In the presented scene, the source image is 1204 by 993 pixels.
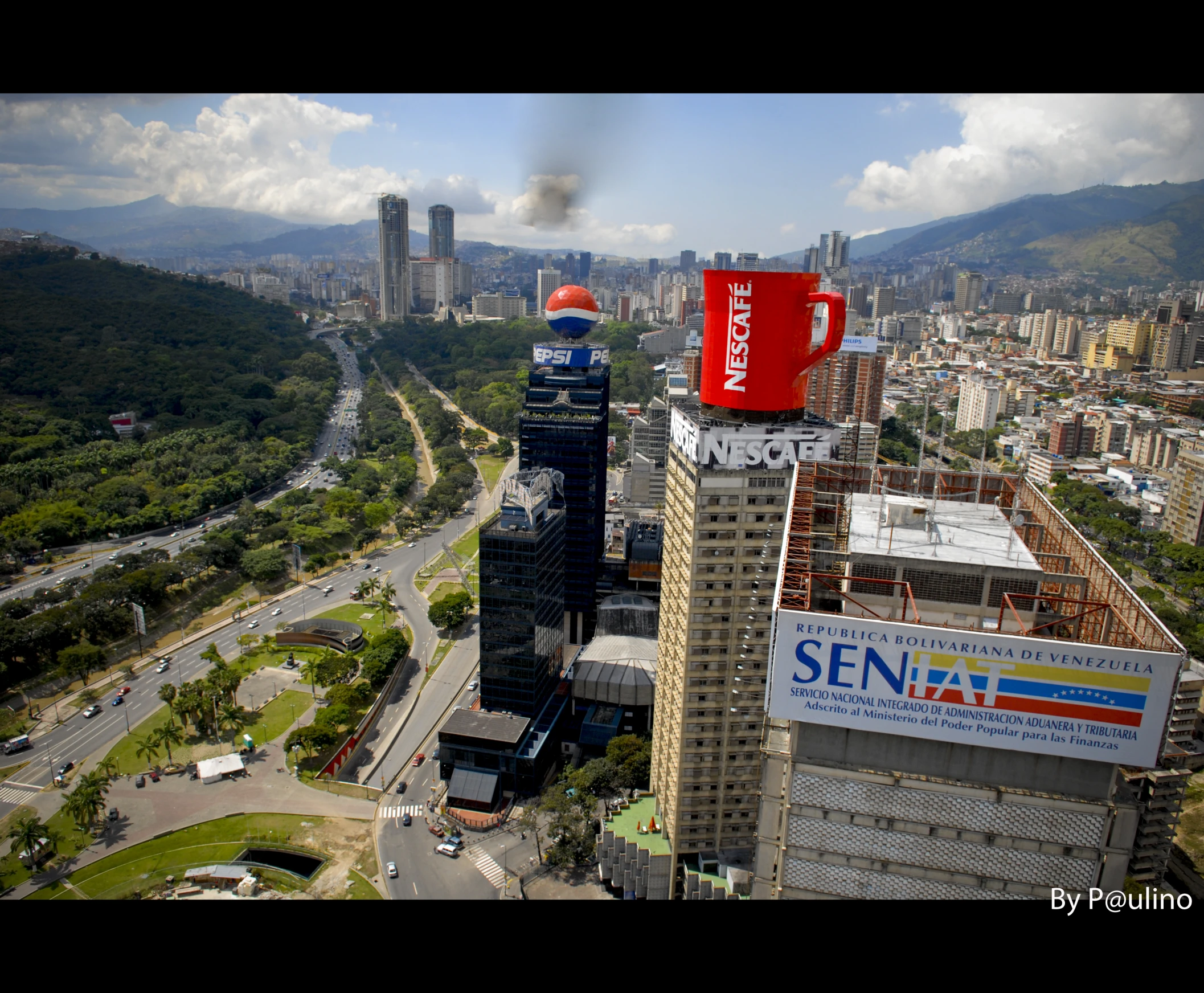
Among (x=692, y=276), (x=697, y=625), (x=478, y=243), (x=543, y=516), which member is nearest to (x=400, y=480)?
(x=543, y=516)

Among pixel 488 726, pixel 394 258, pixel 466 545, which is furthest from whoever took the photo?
pixel 394 258

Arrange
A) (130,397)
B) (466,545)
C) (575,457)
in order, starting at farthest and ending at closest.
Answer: (130,397)
(466,545)
(575,457)

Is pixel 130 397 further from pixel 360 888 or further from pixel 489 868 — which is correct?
pixel 489 868

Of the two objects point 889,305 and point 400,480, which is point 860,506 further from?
point 889,305

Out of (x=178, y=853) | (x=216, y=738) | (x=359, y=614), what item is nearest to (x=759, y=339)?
(x=178, y=853)

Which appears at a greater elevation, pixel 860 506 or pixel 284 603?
pixel 860 506

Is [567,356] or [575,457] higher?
[567,356]
